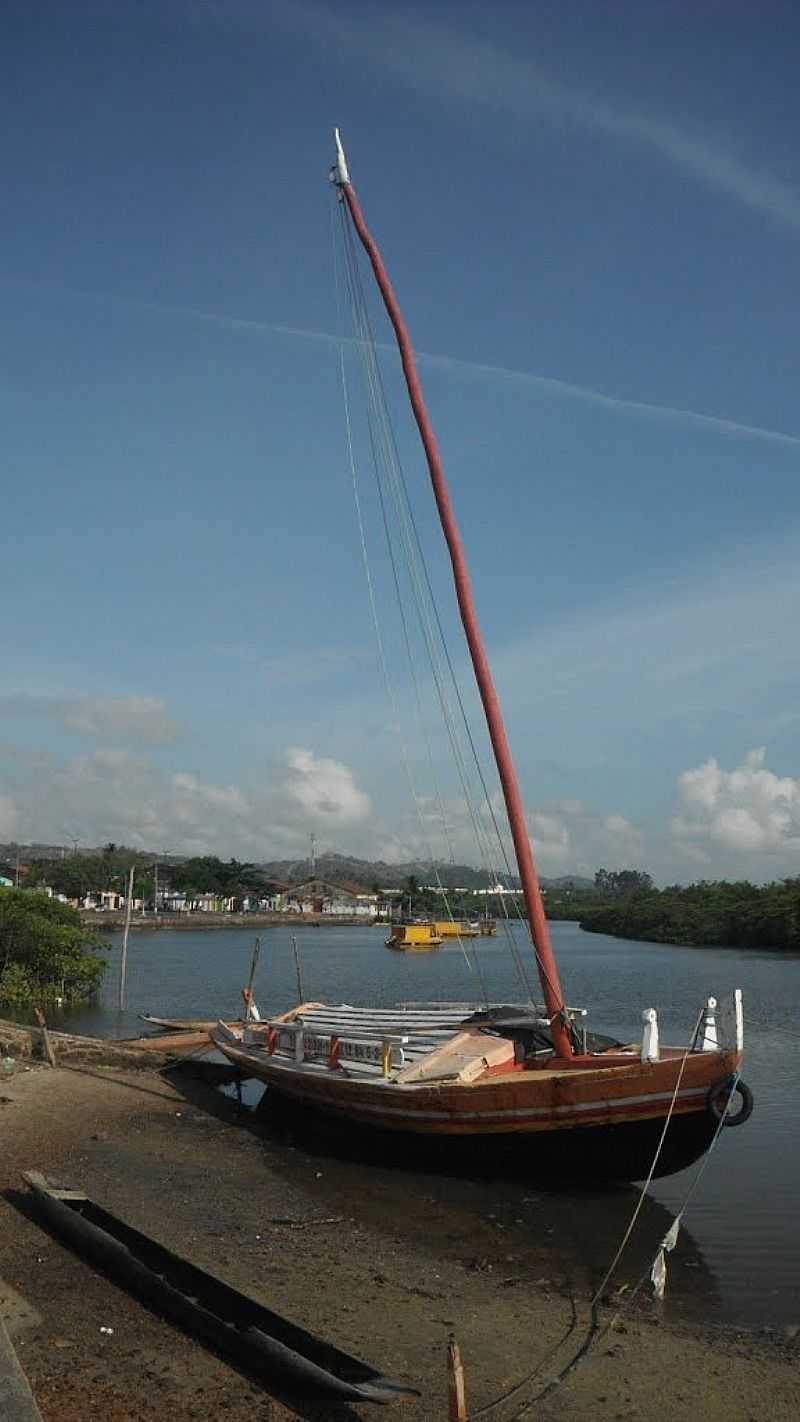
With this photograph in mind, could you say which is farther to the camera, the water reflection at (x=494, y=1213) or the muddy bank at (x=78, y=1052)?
the muddy bank at (x=78, y=1052)

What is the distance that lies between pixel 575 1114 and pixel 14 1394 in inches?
378

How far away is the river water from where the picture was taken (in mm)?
13812

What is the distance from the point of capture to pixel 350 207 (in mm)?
19969

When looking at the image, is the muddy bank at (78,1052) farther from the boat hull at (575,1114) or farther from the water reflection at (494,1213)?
the boat hull at (575,1114)

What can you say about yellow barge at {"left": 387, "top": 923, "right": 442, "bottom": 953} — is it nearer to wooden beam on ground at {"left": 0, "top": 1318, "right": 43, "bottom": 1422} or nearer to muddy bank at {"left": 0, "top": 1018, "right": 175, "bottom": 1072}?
muddy bank at {"left": 0, "top": 1018, "right": 175, "bottom": 1072}

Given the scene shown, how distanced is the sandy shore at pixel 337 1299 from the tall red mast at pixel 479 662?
10.3ft

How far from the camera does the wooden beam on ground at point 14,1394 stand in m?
7.09

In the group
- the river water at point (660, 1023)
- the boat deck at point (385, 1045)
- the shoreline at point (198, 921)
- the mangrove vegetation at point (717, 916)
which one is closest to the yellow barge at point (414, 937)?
the river water at point (660, 1023)

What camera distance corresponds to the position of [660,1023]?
1533 inches

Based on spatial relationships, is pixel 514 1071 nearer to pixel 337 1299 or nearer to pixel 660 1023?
pixel 337 1299

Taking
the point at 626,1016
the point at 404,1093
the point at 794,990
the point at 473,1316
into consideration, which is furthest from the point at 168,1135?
the point at 794,990

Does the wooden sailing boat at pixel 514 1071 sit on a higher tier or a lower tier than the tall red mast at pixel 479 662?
lower

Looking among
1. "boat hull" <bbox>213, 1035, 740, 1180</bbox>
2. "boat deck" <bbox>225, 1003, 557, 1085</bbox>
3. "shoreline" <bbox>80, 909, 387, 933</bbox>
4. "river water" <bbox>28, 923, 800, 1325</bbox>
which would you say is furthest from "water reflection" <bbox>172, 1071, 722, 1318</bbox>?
"shoreline" <bbox>80, 909, 387, 933</bbox>

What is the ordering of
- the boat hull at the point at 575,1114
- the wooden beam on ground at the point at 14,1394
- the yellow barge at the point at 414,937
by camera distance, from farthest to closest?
the yellow barge at the point at 414,937
the boat hull at the point at 575,1114
the wooden beam on ground at the point at 14,1394
